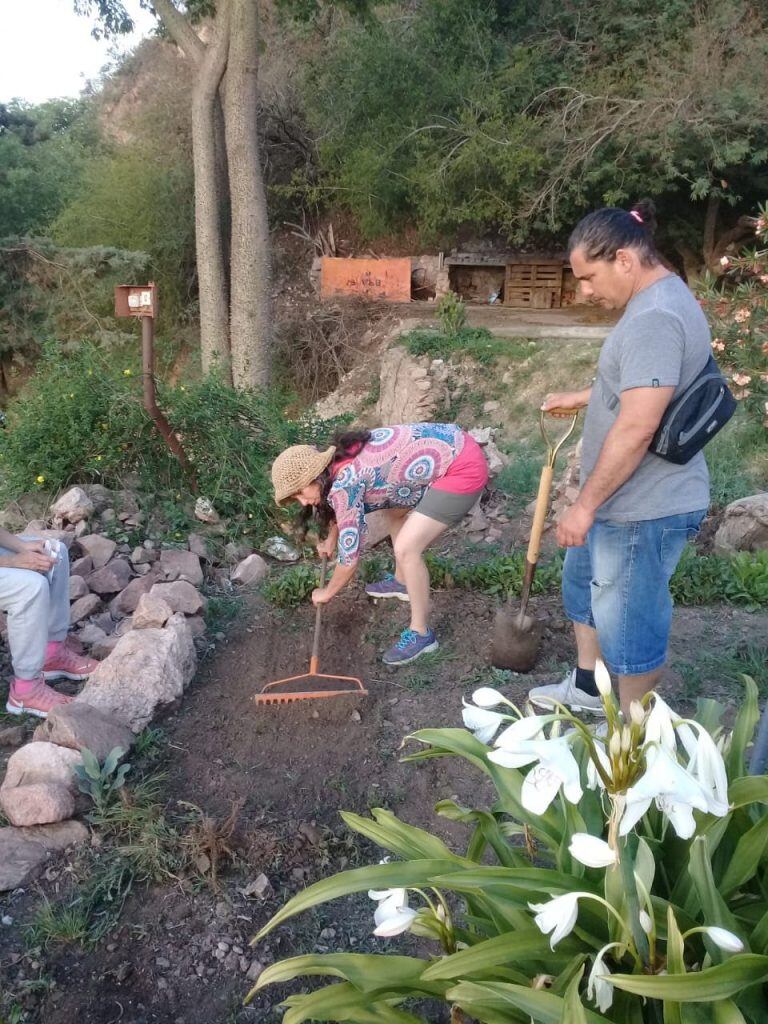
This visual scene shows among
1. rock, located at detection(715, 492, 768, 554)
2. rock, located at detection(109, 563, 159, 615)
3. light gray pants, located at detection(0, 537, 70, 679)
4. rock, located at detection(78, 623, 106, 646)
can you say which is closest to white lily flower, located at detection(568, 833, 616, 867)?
light gray pants, located at detection(0, 537, 70, 679)

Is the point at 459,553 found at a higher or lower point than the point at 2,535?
lower

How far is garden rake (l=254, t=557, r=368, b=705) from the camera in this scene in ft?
11.2

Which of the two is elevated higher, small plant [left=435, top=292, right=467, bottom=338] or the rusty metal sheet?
the rusty metal sheet

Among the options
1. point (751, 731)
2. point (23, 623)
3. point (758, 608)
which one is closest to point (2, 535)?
point (23, 623)

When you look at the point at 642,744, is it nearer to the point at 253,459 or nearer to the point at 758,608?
the point at 758,608

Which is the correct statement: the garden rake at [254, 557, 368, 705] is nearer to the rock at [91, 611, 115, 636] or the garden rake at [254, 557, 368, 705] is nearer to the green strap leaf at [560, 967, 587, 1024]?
the rock at [91, 611, 115, 636]

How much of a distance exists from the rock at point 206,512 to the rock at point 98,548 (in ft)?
2.32

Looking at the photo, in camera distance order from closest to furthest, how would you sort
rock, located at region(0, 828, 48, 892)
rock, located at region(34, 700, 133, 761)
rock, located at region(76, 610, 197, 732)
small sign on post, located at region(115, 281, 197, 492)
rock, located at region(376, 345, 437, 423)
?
rock, located at region(0, 828, 48, 892) → rock, located at region(34, 700, 133, 761) → rock, located at region(76, 610, 197, 732) → small sign on post, located at region(115, 281, 197, 492) → rock, located at region(376, 345, 437, 423)

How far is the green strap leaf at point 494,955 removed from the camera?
1364mm

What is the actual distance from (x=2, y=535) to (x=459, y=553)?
302 centimetres

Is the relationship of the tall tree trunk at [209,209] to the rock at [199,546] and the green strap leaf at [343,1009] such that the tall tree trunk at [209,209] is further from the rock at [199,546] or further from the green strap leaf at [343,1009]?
the green strap leaf at [343,1009]

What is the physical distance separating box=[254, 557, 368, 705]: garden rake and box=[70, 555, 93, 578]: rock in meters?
1.74

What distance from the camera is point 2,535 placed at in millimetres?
3402

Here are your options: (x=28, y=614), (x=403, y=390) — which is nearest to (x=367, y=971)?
(x=28, y=614)
